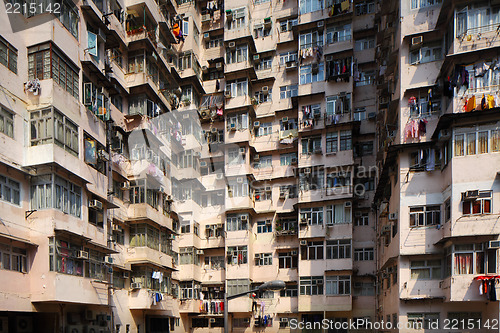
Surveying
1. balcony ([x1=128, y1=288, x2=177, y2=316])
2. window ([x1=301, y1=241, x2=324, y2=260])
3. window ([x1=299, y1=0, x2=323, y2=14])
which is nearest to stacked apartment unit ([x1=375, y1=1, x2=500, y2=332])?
window ([x1=301, y1=241, x2=324, y2=260])

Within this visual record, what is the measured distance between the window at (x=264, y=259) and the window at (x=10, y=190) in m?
16.5

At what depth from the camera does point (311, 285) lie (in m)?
24.0

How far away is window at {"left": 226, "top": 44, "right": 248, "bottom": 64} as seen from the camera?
27328 mm

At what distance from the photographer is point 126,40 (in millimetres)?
20969

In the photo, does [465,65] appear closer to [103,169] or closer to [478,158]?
[478,158]

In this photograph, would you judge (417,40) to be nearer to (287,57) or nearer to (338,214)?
(338,214)

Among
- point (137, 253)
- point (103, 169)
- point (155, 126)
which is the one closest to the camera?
point (103, 169)

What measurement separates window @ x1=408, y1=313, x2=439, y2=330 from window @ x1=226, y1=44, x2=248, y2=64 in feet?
60.7

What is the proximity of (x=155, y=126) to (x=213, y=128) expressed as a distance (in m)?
6.91

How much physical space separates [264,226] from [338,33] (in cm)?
1354

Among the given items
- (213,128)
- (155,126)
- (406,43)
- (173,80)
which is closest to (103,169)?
(155,126)

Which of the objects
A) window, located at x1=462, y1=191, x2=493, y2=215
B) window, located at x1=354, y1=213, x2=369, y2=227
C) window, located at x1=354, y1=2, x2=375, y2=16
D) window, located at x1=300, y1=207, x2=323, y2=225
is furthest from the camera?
window, located at x1=354, y1=2, x2=375, y2=16

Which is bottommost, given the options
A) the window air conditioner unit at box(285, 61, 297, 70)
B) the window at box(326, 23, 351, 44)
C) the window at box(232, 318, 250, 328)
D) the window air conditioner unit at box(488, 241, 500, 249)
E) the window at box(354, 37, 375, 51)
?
the window at box(232, 318, 250, 328)

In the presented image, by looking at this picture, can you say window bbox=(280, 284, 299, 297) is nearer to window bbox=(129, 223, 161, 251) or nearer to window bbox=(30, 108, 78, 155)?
window bbox=(129, 223, 161, 251)
